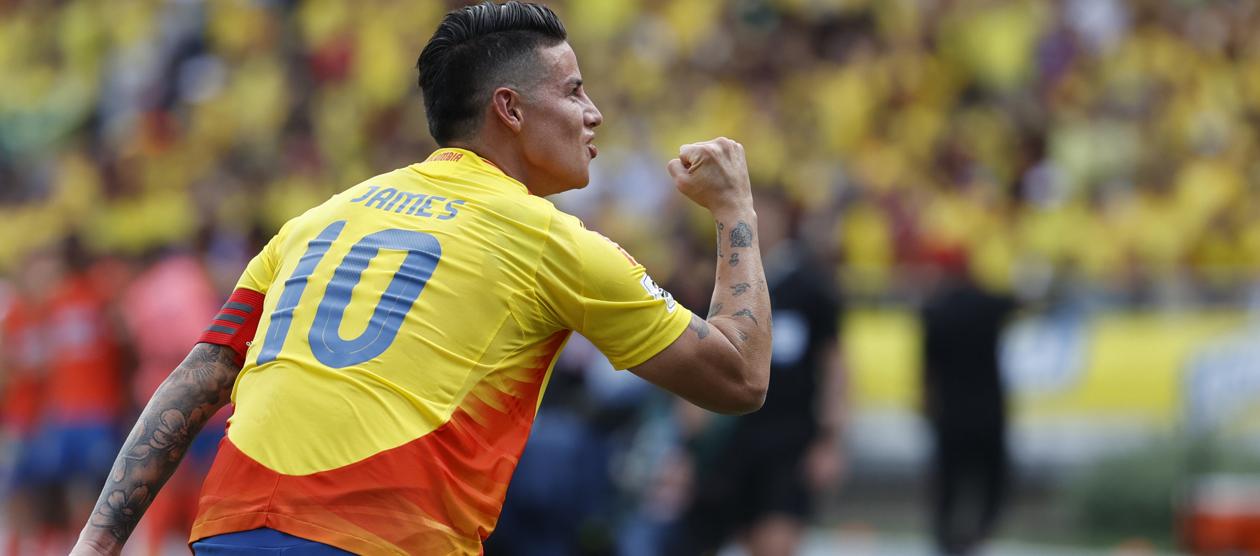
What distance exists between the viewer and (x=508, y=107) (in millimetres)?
3945

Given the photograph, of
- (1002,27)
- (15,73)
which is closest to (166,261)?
(1002,27)

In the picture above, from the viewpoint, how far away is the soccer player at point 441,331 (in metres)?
3.49

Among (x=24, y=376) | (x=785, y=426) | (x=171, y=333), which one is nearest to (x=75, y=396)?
(x=24, y=376)

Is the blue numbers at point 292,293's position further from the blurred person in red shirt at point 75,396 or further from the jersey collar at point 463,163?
the blurred person in red shirt at point 75,396

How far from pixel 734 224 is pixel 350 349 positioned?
964 mm

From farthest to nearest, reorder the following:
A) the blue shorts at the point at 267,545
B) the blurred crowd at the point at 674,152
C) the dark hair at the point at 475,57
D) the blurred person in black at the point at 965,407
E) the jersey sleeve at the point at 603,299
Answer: the blurred crowd at the point at 674,152 < the blurred person in black at the point at 965,407 < the dark hair at the point at 475,57 < the jersey sleeve at the point at 603,299 < the blue shorts at the point at 267,545

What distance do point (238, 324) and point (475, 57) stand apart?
82 centimetres

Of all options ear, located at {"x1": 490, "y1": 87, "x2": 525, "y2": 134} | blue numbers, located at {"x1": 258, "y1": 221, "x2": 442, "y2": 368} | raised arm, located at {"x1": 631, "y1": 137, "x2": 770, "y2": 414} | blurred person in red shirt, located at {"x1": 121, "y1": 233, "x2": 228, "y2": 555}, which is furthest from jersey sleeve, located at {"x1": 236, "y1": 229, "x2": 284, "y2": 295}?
blurred person in red shirt, located at {"x1": 121, "y1": 233, "x2": 228, "y2": 555}

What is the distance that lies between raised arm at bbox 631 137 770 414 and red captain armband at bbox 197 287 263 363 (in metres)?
0.90

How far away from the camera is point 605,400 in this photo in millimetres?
10883

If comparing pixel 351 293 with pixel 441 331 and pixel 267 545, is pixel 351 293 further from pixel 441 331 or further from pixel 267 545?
pixel 267 545

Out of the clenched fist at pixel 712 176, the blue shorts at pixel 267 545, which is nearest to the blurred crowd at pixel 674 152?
the clenched fist at pixel 712 176

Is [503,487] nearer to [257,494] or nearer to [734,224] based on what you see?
[257,494]

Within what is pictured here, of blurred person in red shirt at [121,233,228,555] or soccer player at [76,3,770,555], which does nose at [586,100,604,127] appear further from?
blurred person in red shirt at [121,233,228,555]
